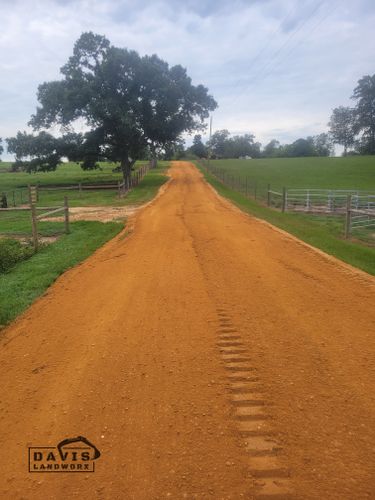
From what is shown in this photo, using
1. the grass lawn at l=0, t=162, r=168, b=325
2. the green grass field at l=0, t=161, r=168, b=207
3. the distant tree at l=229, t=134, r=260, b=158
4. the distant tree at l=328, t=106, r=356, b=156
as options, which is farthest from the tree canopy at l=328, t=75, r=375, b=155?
the grass lawn at l=0, t=162, r=168, b=325

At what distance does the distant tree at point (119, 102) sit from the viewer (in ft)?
114

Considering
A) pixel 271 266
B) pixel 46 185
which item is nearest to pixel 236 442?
pixel 271 266

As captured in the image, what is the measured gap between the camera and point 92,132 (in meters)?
38.3

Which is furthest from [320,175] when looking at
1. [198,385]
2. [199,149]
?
[199,149]

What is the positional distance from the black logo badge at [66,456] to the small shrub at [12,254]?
23.3 feet

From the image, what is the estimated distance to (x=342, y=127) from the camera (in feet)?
369

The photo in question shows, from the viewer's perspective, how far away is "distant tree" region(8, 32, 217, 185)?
34.7 meters

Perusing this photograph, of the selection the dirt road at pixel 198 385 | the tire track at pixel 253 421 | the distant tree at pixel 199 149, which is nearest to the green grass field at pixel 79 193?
the dirt road at pixel 198 385

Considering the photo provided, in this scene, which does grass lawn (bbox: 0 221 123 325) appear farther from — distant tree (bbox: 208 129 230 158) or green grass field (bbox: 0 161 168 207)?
distant tree (bbox: 208 129 230 158)

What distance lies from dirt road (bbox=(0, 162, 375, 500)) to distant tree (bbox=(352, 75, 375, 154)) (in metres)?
103

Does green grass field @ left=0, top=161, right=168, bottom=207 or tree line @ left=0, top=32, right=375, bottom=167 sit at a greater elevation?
tree line @ left=0, top=32, right=375, bottom=167

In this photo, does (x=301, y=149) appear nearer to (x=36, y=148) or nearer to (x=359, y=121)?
(x=359, y=121)

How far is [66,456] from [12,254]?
8.26 m

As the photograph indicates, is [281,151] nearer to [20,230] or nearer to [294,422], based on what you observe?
[20,230]
